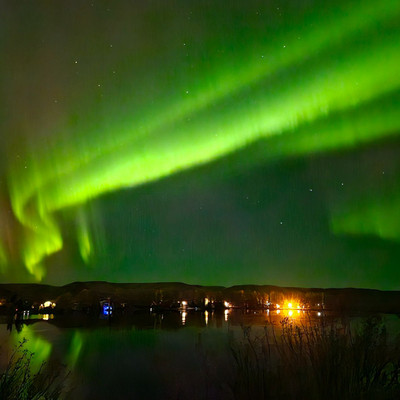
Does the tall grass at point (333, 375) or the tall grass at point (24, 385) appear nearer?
the tall grass at point (24, 385)

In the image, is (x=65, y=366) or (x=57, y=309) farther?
(x=57, y=309)

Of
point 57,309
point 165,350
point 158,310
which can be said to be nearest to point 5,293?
point 57,309

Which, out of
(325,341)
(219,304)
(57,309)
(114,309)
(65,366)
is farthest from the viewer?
(219,304)

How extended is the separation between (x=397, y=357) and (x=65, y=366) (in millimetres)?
14724

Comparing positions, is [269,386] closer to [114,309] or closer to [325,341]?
[325,341]

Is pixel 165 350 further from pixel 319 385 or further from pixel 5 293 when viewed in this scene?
pixel 5 293

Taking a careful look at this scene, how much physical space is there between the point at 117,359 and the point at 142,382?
8.44 m

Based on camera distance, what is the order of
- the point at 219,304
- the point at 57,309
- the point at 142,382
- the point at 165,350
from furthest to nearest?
the point at 219,304, the point at 57,309, the point at 165,350, the point at 142,382

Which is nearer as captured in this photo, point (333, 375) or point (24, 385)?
point (333, 375)

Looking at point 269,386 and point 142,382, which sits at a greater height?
point 269,386

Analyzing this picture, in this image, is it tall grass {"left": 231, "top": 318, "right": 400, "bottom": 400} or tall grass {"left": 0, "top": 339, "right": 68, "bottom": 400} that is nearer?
tall grass {"left": 0, "top": 339, "right": 68, "bottom": 400}

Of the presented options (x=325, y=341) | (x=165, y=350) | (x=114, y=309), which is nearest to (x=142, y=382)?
(x=325, y=341)

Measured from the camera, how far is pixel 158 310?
523 feet

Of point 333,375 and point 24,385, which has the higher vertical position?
point 333,375
